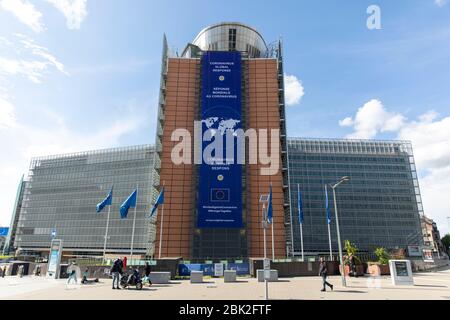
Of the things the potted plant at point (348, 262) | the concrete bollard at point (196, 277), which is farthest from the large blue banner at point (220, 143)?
the concrete bollard at point (196, 277)

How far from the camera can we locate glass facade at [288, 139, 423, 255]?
9012 cm

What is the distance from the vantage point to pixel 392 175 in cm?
9756

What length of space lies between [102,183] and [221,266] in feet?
258

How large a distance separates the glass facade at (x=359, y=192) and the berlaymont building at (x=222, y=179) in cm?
36

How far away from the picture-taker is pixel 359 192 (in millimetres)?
94312

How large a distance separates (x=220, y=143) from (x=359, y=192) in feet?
215

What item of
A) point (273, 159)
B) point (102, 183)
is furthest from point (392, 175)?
point (102, 183)

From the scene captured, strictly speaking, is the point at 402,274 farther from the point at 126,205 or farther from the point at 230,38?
the point at 230,38

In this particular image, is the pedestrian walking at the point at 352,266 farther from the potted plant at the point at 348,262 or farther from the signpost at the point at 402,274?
the signpost at the point at 402,274

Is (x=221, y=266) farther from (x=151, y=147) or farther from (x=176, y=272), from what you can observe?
(x=151, y=147)

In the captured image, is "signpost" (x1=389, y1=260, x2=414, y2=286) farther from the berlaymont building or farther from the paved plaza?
the berlaymont building

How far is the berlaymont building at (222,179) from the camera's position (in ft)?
159

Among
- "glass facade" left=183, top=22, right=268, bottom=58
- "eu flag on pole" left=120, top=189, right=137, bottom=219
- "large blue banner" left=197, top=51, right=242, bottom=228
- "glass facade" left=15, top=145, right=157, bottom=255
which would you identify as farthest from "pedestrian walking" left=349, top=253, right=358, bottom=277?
"glass facade" left=15, top=145, right=157, bottom=255

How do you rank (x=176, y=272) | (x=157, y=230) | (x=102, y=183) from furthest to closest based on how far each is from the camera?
(x=102, y=183)
(x=157, y=230)
(x=176, y=272)
